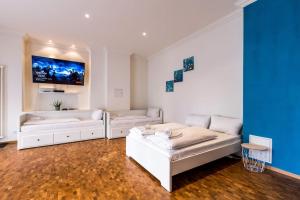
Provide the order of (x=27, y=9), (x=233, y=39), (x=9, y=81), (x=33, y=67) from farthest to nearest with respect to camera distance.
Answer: (x=33, y=67), (x=9, y=81), (x=233, y=39), (x=27, y=9)

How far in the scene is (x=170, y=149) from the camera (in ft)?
6.73

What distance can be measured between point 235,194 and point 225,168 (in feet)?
2.48

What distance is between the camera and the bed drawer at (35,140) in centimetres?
349

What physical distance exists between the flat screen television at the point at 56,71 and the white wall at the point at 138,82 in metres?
1.92

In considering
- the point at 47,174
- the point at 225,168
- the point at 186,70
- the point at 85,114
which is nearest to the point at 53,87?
the point at 85,114

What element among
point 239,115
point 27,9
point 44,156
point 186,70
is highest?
point 27,9

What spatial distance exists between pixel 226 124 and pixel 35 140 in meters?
4.51

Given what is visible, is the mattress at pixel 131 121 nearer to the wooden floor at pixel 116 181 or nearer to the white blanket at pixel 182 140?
the wooden floor at pixel 116 181

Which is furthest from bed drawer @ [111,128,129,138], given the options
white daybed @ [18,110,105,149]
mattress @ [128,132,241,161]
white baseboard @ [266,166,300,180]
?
white baseboard @ [266,166,300,180]

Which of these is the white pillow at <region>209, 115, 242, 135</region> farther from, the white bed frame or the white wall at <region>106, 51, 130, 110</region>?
the white wall at <region>106, 51, 130, 110</region>

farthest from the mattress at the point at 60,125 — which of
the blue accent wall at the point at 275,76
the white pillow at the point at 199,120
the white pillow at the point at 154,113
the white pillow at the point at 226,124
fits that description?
the blue accent wall at the point at 275,76

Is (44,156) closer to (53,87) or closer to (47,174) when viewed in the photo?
(47,174)

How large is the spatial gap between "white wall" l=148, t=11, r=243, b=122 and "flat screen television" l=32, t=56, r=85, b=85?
9.80ft

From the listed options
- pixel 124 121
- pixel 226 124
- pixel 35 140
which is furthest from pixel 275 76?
pixel 35 140
